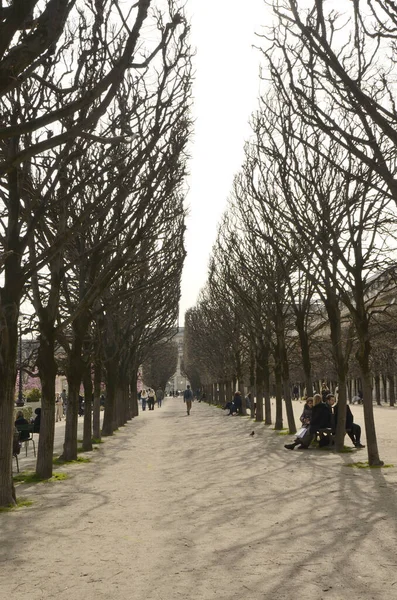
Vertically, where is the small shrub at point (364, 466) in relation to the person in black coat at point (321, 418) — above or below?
below

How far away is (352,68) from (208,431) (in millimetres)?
19378

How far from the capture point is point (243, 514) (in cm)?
1030

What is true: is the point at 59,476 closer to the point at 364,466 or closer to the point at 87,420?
the point at 364,466

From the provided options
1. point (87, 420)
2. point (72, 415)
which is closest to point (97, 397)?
point (87, 420)

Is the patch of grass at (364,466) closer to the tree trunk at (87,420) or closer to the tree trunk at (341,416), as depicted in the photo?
the tree trunk at (341,416)

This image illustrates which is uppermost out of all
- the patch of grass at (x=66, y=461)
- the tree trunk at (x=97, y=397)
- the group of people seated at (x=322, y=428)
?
the tree trunk at (x=97, y=397)

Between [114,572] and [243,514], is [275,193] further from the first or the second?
[114,572]

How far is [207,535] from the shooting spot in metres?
8.84

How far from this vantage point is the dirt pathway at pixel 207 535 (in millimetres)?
6578

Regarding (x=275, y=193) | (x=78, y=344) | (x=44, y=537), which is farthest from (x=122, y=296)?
(x=44, y=537)

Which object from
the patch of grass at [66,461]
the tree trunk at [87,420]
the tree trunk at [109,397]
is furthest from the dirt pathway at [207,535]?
the tree trunk at [109,397]

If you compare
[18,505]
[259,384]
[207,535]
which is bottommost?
[207,535]

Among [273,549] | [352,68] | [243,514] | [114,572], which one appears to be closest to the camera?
[114,572]

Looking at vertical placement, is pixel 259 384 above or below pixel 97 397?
above
